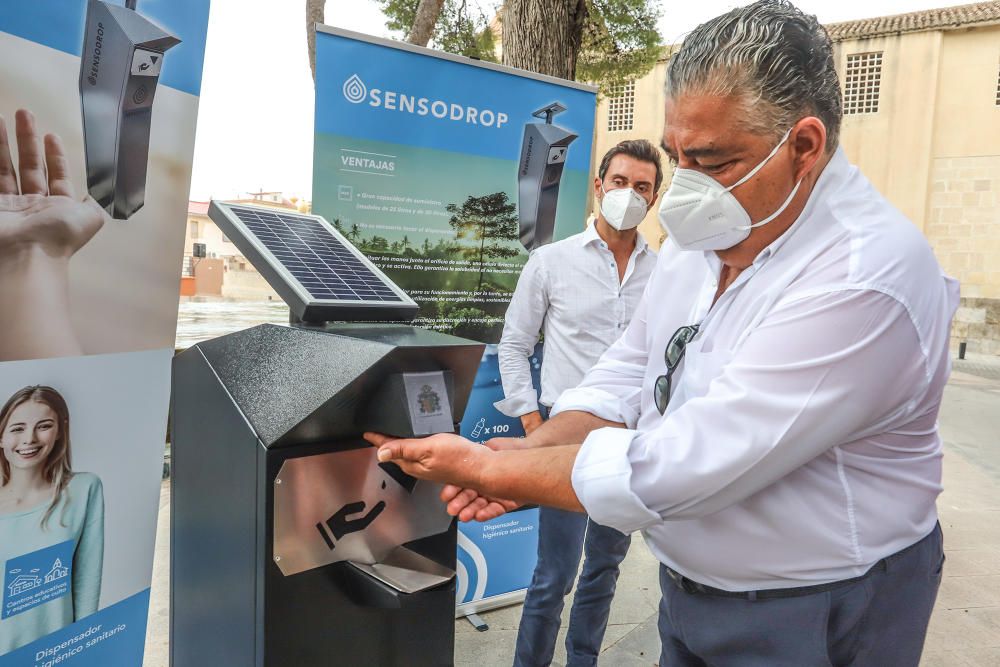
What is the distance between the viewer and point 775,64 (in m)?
0.96

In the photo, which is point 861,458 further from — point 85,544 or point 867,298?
point 85,544

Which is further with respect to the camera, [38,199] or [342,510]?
[38,199]

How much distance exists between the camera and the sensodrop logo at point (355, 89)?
223 centimetres

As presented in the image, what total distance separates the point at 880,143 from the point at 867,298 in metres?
19.7

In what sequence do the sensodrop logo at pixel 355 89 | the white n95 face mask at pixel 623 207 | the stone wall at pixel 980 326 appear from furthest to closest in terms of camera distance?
1. the stone wall at pixel 980 326
2. the white n95 face mask at pixel 623 207
3. the sensodrop logo at pixel 355 89

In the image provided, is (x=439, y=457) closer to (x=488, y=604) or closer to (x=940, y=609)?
(x=488, y=604)

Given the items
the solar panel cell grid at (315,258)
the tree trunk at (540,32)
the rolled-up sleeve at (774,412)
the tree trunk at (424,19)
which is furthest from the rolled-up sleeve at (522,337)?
the tree trunk at (424,19)

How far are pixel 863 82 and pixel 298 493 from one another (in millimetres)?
20648

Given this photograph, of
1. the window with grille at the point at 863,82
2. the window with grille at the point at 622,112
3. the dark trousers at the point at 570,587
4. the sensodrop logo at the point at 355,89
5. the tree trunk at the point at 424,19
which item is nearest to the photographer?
the dark trousers at the point at 570,587

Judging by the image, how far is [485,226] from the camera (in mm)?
2641

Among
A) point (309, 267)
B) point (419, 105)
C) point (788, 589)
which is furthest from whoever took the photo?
point (419, 105)

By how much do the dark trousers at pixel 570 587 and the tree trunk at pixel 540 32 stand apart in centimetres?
269

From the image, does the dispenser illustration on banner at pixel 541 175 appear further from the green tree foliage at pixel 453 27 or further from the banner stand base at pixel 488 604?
the green tree foliage at pixel 453 27

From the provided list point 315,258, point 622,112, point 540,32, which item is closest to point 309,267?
point 315,258
